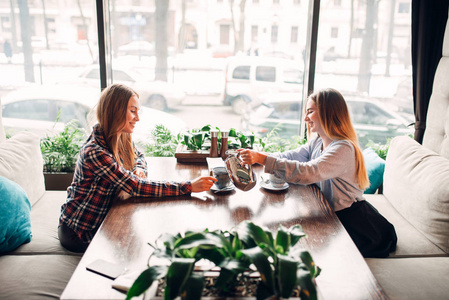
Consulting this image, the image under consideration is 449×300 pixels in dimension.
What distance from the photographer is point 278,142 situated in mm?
3404

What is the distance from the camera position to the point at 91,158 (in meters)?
1.76

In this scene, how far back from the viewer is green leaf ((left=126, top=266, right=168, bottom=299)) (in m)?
0.90

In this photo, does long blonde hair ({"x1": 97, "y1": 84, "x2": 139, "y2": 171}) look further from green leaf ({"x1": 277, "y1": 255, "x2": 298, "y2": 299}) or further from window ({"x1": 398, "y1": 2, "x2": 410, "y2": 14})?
window ({"x1": 398, "y1": 2, "x2": 410, "y2": 14})

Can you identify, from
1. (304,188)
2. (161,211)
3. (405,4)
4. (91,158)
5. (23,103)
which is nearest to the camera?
(161,211)

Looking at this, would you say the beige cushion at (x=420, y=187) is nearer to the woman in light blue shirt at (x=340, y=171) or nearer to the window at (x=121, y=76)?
the woman in light blue shirt at (x=340, y=171)

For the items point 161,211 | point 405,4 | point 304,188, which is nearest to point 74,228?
point 161,211

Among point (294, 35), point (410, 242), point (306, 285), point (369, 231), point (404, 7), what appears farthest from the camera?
point (294, 35)

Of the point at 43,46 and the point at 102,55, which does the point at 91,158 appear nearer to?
the point at 102,55

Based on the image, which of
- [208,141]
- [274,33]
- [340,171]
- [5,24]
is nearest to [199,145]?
[208,141]

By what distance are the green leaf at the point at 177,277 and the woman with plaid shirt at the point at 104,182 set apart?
0.90m

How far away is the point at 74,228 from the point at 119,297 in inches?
33.5

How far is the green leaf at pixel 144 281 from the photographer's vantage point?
900 mm

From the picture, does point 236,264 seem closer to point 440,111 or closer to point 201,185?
point 201,185

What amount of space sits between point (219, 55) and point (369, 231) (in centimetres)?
191
